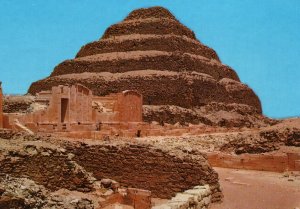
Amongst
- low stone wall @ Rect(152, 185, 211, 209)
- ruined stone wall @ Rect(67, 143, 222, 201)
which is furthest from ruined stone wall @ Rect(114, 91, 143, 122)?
low stone wall @ Rect(152, 185, 211, 209)

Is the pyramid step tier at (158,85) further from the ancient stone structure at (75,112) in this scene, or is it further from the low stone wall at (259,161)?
the low stone wall at (259,161)

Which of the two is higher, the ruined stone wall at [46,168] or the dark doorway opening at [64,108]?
the dark doorway opening at [64,108]

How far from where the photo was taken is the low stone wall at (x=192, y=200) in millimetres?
6324

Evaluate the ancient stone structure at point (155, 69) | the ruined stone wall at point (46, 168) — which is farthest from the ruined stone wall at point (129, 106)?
the ruined stone wall at point (46, 168)

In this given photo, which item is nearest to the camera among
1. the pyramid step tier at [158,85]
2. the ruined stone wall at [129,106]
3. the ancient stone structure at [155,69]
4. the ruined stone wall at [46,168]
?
the ruined stone wall at [46,168]

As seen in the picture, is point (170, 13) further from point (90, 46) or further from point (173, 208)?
point (173, 208)

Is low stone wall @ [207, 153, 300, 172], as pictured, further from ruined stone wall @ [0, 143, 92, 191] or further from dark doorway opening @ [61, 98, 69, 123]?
dark doorway opening @ [61, 98, 69, 123]

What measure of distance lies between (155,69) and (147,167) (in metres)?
32.1

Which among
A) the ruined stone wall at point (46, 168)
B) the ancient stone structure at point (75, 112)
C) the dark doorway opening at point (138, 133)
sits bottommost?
the ruined stone wall at point (46, 168)

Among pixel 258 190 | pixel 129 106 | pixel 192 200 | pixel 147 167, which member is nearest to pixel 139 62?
pixel 129 106

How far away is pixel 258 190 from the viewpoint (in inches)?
415

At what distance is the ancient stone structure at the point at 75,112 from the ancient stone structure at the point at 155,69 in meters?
10.1

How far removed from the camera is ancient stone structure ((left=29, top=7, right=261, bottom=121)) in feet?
127

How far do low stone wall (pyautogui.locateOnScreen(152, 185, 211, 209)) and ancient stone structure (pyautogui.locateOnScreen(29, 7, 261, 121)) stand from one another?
3022 cm
